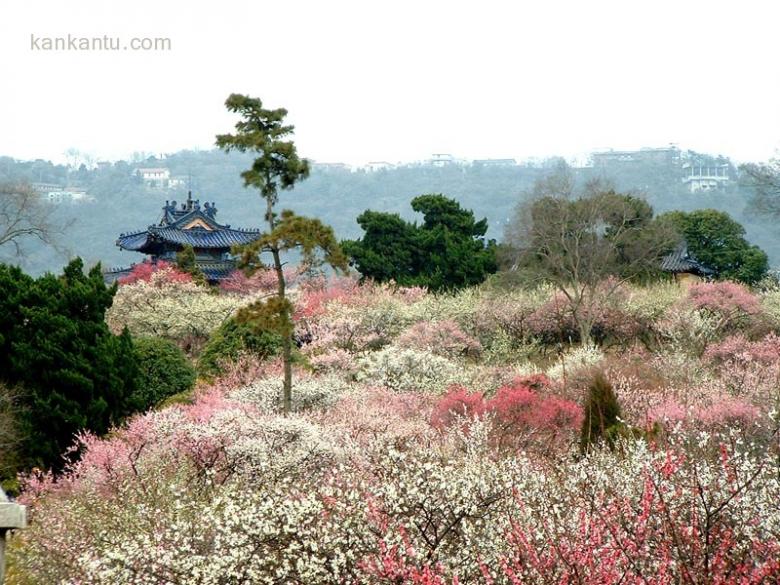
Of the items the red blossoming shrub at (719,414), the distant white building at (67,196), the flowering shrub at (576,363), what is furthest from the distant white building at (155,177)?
the red blossoming shrub at (719,414)

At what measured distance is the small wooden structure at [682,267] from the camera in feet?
140

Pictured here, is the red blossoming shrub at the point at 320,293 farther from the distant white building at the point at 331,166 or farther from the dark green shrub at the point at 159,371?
the distant white building at the point at 331,166

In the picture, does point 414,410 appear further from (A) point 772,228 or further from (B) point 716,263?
(A) point 772,228

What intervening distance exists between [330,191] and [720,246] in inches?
2818

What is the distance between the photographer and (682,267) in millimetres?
42906

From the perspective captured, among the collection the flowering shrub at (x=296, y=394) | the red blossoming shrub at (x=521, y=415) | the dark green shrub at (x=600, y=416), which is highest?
the dark green shrub at (x=600, y=416)

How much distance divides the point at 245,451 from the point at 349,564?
5.06 m

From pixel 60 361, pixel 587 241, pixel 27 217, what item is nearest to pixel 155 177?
pixel 27 217

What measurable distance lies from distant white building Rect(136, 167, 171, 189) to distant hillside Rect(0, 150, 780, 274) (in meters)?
1.00

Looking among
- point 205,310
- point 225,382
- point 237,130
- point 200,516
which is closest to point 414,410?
point 225,382

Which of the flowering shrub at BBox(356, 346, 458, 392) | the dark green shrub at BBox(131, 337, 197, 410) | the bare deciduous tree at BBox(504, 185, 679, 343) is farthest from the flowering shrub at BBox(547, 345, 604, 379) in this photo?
the bare deciduous tree at BBox(504, 185, 679, 343)

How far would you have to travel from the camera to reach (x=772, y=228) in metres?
88.1

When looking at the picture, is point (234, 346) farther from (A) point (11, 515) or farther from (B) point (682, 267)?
(B) point (682, 267)

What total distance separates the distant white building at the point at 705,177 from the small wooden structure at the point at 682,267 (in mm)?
66674
